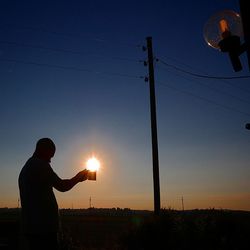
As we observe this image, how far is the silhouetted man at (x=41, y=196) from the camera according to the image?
14.7 ft

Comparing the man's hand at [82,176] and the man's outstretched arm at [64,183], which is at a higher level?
the man's hand at [82,176]

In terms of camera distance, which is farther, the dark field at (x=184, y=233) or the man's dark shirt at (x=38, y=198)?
the dark field at (x=184, y=233)

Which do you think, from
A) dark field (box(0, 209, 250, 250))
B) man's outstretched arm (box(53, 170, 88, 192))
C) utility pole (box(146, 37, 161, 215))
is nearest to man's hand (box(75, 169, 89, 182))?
man's outstretched arm (box(53, 170, 88, 192))

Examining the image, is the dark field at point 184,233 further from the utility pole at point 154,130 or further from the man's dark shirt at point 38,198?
the man's dark shirt at point 38,198

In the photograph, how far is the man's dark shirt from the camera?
4508mm

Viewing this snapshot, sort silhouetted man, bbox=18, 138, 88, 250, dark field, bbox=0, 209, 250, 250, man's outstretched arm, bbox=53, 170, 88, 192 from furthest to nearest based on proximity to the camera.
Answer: dark field, bbox=0, 209, 250, 250, man's outstretched arm, bbox=53, 170, 88, 192, silhouetted man, bbox=18, 138, 88, 250

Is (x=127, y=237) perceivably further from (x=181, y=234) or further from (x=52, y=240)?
(x=52, y=240)

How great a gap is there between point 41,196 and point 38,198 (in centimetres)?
4

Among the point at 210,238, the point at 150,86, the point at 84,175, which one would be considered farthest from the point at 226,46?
the point at 150,86

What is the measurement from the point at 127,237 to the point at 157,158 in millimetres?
4470

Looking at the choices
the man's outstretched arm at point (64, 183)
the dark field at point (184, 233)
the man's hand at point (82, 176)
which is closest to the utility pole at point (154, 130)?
the dark field at point (184, 233)

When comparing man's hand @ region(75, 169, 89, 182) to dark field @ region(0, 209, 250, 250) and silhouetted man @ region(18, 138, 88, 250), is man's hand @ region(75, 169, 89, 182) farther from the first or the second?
dark field @ region(0, 209, 250, 250)

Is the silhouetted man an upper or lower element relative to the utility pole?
lower

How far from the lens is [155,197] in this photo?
636 inches
